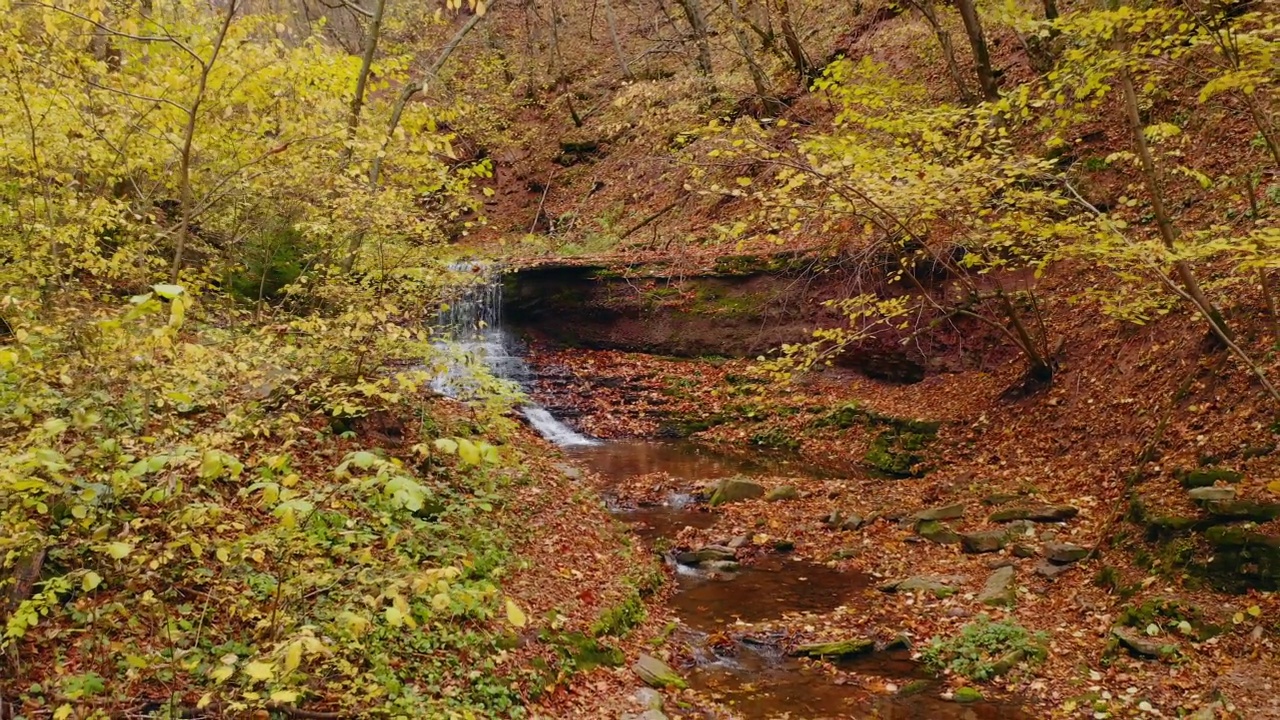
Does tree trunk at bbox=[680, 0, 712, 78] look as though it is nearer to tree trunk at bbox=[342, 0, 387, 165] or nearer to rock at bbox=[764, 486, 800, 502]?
rock at bbox=[764, 486, 800, 502]

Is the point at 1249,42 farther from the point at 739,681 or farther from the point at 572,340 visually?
the point at 572,340

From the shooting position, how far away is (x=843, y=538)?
970 cm

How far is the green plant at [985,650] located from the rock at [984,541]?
1748 millimetres

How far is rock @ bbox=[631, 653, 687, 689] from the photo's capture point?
20.2 feet

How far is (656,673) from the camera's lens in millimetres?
6258

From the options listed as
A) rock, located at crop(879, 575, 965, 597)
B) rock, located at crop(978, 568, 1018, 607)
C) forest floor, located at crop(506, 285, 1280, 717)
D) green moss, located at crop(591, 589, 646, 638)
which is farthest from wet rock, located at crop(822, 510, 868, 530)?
green moss, located at crop(591, 589, 646, 638)

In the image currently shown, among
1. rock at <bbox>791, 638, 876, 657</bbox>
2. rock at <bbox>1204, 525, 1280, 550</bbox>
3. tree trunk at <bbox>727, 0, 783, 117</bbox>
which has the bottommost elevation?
rock at <bbox>791, 638, 876, 657</bbox>

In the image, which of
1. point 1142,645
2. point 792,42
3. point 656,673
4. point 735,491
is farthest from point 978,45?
point 656,673

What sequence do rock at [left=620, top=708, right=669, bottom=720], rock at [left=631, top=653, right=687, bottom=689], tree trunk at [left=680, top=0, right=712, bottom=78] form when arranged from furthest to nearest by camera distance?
1. tree trunk at [left=680, top=0, right=712, bottom=78]
2. rock at [left=631, top=653, right=687, bottom=689]
3. rock at [left=620, top=708, right=669, bottom=720]

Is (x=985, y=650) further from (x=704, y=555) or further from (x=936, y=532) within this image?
(x=704, y=555)

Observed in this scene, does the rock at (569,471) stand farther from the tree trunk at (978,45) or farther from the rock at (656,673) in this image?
the tree trunk at (978,45)

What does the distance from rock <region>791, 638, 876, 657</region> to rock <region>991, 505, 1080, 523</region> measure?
10.3ft

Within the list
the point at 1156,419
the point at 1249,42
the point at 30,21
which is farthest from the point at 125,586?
the point at 1156,419

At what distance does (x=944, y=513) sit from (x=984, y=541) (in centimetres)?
103
